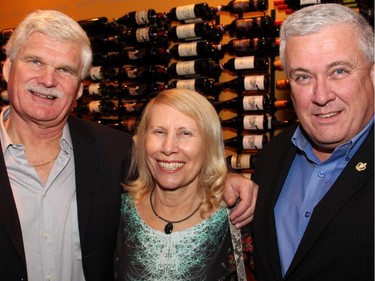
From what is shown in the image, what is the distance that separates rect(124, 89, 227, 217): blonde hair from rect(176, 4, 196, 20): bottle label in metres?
2.03

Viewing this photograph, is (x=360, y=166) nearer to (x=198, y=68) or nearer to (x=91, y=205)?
(x=91, y=205)

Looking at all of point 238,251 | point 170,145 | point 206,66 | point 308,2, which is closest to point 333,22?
point 170,145

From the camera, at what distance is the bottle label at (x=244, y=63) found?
13.2 feet

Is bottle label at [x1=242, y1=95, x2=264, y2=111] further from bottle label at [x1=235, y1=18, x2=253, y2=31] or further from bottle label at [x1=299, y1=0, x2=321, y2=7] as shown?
bottle label at [x1=299, y1=0, x2=321, y2=7]

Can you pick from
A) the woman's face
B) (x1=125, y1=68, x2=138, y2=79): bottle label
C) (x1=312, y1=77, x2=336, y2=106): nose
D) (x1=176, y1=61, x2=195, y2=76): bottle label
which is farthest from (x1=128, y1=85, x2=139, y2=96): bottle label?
(x1=312, y1=77, x2=336, y2=106): nose

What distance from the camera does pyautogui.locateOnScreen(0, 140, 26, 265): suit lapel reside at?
2037 mm

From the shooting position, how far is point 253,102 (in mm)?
3988

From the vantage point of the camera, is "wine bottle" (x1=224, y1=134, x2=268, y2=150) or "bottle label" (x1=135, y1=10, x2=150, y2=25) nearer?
"wine bottle" (x1=224, y1=134, x2=268, y2=150)

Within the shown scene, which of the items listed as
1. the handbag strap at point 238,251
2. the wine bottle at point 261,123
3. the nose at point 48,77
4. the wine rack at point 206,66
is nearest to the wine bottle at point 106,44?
the wine rack at point 206,66

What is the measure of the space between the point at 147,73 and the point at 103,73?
0.60m

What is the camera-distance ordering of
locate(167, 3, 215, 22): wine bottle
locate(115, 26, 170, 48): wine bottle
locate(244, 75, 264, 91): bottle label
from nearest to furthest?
locate(244, 75, 264, 91): bottle label → locate(167, 3, 215, 22): wine bottle → locate(115, 26, 170, 48): wine bottle

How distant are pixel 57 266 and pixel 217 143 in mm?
1050

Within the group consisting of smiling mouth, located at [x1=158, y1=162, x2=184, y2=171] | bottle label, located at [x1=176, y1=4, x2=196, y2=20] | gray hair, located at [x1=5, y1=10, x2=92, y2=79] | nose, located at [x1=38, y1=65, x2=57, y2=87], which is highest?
bottle label, located at [x1=176, y1=4, x2=196, y2=20]

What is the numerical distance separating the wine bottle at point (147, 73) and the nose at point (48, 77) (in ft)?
8.00
